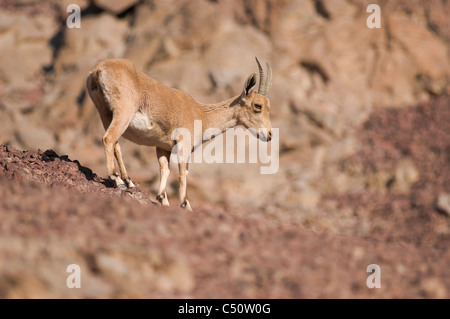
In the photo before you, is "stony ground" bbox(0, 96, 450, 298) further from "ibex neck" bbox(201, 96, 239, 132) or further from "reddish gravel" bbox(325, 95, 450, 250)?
"reddish gravel" bbox(325, 95, 450, 250)

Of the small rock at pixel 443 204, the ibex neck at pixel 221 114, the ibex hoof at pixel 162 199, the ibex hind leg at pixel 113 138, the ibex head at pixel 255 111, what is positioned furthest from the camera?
the small rock at pixel 443 204

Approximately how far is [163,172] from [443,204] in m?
12.3

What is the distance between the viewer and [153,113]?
9.72 m

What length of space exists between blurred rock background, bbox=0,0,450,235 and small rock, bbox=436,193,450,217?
1.43 m

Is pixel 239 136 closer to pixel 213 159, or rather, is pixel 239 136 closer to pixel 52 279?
pixel 213 159

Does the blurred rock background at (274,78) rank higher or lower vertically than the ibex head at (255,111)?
higher

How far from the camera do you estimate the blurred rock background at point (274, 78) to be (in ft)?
68.6

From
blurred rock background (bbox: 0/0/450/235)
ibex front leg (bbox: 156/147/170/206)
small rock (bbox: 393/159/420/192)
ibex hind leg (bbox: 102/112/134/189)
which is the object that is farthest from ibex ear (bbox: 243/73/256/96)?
small rock (bbox: 393/159/420/192)

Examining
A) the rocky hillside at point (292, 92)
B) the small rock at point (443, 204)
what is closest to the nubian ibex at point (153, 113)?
the rocky hillside at point (292, 92)

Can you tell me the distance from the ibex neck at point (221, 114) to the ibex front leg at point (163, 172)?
93 cm

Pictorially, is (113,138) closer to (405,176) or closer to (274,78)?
(274,78)

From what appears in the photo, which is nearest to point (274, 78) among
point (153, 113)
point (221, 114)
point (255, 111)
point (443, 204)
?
point (443, 204)

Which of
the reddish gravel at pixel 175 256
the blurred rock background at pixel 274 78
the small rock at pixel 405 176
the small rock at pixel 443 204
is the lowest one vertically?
the reddish gravel at pixel 175 256

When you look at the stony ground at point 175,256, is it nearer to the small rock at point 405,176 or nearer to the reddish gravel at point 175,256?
the reddish gravel at point 175,256
